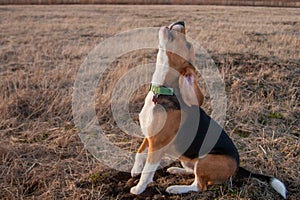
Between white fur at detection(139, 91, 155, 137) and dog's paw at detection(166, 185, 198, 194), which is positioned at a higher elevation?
white fur at detection(139, 91, 155, 137)

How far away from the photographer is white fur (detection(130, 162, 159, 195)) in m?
3.90

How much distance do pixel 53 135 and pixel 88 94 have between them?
1.65m

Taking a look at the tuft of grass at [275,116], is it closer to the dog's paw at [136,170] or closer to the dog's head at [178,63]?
the dog's head at [178,63]

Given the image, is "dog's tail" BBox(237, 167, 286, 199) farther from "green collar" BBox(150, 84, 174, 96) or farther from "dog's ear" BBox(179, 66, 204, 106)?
"green collar" BBox(150, 84, 174, 96)

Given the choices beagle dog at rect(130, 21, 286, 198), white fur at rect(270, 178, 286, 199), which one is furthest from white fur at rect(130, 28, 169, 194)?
white fur at rect(270, 178, 286, 199)

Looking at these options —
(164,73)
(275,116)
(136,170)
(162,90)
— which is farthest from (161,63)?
(275,116)

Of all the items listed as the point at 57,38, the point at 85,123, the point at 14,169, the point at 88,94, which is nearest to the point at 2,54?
the point at 57,38

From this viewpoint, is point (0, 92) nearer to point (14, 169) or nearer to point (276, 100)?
point (14, 169)

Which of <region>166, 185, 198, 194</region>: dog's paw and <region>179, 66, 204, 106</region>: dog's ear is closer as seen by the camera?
<region>179, 66, 204, 106</region>: dog's ear

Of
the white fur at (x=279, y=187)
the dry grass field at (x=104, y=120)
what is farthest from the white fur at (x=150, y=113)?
the white fur at (x=279, y=187)

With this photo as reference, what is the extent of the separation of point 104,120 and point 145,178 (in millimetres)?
2122

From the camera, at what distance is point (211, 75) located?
7531 mm

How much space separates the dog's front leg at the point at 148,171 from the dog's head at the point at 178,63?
0.64 metres

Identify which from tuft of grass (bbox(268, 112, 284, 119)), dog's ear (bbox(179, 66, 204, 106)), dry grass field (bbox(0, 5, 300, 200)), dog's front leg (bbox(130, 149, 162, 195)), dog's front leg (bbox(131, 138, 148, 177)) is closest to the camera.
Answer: dog's ear (bbox(179, 66, 204, 106))
